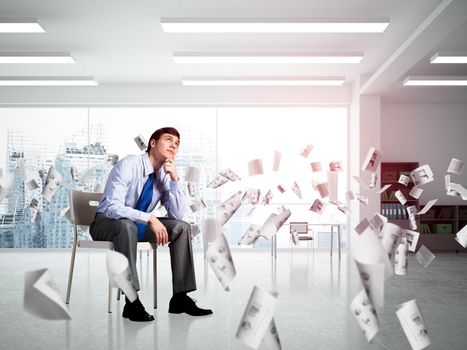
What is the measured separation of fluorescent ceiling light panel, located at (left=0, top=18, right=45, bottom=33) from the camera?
482cm

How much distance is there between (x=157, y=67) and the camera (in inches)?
290

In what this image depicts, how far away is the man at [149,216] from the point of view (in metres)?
2.66

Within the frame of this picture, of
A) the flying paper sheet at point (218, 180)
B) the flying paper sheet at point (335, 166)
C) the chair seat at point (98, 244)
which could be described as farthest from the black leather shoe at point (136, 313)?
the flying paper sheet at point (335, 166)

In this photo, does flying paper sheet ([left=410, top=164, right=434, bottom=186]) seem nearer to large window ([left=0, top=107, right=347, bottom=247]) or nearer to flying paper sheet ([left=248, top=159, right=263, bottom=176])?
flying paper sheet ([left=248, top=159, right=263, bottom=176])

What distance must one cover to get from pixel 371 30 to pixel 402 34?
1.08 metres

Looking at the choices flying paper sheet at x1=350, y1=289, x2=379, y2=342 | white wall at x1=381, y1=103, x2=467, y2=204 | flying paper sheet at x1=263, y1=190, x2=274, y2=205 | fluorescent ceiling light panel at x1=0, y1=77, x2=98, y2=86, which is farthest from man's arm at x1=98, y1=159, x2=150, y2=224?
white wall at x1=381, y1=103, x2=467, y2=204

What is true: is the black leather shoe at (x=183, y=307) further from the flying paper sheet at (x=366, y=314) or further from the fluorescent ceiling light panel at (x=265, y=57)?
the fluorescent ceiling light panel at (x=265, y=57)

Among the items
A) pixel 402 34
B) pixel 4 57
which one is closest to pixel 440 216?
pixel 402 34

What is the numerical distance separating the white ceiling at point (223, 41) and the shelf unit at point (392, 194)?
109cm

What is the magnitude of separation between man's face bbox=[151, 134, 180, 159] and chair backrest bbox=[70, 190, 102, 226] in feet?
2.16

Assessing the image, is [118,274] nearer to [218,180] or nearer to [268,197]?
[218,180]

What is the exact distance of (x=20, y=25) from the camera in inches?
195

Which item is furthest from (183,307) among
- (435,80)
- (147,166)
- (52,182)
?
(435,80)

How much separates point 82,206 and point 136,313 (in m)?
1.01
